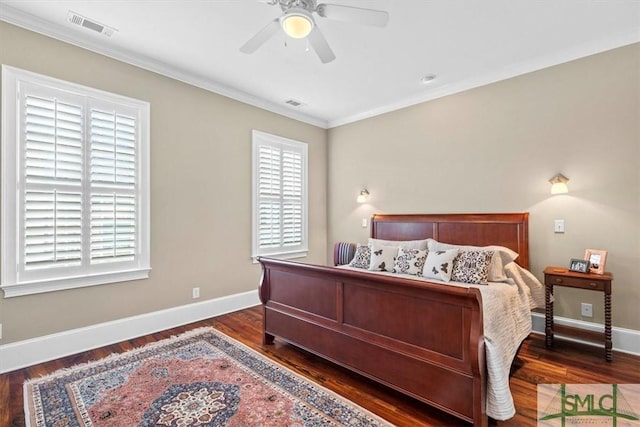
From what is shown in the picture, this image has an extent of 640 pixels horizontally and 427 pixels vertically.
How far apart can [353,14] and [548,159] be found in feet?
8.91

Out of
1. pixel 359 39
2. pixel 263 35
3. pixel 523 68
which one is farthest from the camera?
pixel 523 68

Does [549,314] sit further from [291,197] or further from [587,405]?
[291,197]

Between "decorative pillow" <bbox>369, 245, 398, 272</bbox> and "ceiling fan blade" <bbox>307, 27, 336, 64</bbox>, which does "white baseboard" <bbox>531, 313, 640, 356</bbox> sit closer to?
"decorative pillow" <bbox>369, 245, 398, 272</bbox>

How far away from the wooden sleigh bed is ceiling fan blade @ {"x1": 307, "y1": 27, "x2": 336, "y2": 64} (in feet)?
5.80

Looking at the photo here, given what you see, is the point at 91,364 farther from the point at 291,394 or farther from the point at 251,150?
the point at 251,150

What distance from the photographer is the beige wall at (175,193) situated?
2.81 m

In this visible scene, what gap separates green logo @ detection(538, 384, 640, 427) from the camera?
2004 mm

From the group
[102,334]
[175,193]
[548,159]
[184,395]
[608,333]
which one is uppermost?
[548,159]

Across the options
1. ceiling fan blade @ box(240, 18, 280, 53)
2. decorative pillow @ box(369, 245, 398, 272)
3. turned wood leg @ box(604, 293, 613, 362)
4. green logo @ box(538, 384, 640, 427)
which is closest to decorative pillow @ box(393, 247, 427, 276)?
decorative pillow @ box(369, 245, 398, 272)

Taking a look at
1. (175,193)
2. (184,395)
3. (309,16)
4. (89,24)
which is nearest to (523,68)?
(309,16)

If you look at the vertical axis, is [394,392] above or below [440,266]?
below

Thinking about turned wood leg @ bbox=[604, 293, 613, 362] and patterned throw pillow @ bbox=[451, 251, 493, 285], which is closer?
turned wood leg @ bbox=[604, 293, 613, 362]

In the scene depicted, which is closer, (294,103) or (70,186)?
(70,186)

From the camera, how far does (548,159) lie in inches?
134
